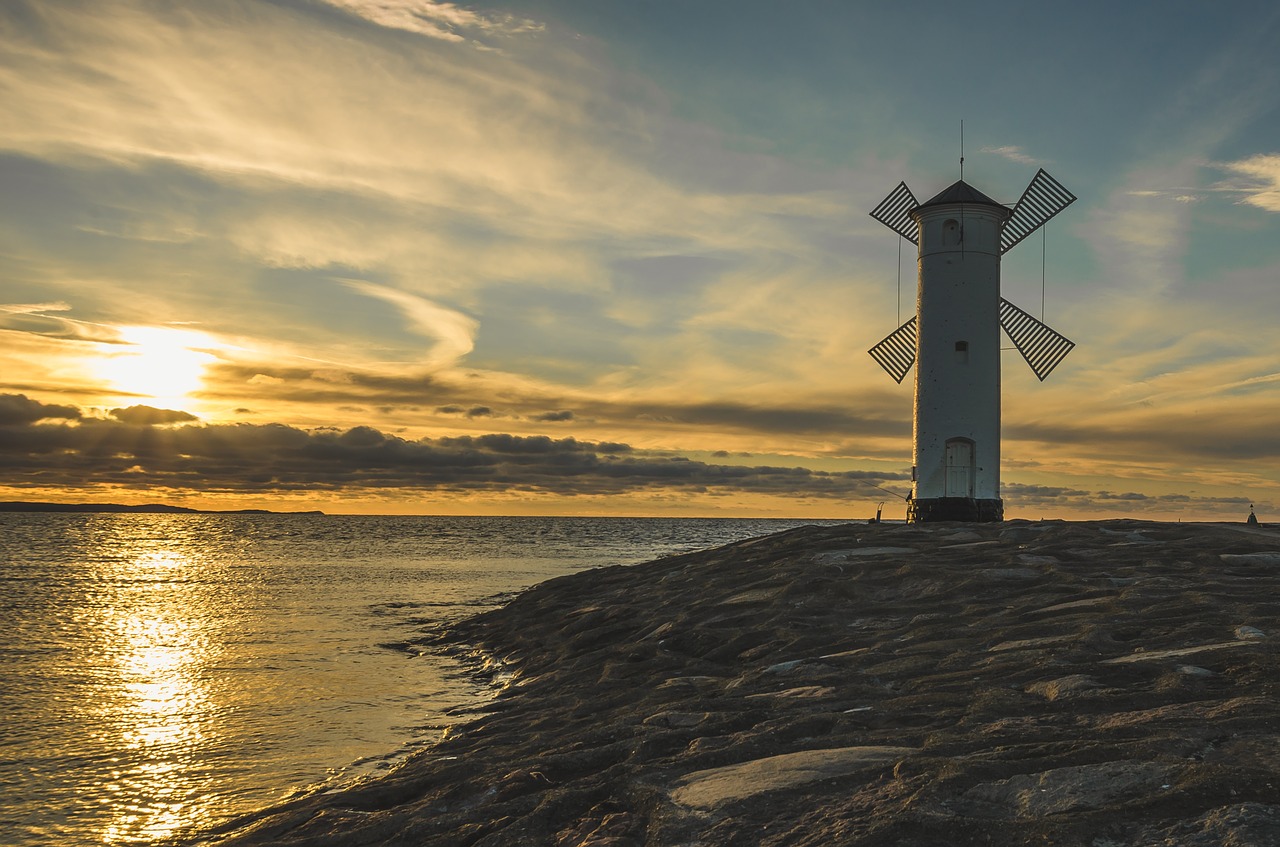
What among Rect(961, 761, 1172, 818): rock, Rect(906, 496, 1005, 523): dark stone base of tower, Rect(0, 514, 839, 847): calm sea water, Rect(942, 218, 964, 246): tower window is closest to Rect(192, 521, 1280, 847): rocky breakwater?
Rect(961, 761, 1172, 818): rock

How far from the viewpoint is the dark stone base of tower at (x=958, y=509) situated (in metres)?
27.3

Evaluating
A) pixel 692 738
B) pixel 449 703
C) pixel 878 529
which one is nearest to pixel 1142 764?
pixel 692 738

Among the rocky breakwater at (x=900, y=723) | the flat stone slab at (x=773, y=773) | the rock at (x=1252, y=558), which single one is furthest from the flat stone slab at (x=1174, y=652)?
the rock at (x=1252, y=558)

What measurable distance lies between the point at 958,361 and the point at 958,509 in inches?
166

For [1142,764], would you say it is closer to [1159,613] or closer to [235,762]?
[1159,613]

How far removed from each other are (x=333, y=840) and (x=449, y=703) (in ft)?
24.7

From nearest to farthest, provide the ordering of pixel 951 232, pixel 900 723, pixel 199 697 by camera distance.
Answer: pixel 900 723 → pixel 199 697 → pixel 951 232

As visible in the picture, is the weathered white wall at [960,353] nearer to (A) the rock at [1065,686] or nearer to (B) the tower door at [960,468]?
(B) the tower door at [960,468]

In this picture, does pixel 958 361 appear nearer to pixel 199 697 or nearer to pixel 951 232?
pixel 951 232

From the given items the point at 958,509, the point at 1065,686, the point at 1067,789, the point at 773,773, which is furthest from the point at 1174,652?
the point at 958,509

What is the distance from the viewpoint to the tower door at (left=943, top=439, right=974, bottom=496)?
1078 inches

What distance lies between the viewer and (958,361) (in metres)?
27.5

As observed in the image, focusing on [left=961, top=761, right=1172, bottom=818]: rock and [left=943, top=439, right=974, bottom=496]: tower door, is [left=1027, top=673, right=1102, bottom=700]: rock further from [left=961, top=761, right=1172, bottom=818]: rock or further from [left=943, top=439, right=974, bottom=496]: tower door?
[left=943, top=439, right=974, bottom=496]: tower door

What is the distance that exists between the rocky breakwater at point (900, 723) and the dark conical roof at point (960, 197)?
14.8 metres
